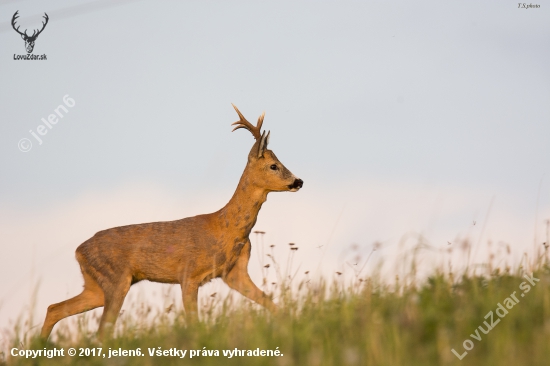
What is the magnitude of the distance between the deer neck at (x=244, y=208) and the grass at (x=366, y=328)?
2791 mm

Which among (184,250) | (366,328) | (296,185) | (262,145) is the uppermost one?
(262,145)

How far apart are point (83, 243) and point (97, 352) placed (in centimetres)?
423

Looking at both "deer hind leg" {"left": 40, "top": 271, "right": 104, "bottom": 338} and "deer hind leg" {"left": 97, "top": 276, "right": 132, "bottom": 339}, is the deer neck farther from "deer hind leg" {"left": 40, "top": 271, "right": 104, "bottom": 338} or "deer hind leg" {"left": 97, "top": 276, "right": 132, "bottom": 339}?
"deer hind leg" {"left": 40, "top": 271, "right": 104, "bottom": 338}

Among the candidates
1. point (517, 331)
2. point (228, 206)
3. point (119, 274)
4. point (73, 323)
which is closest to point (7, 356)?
point (73, 323)

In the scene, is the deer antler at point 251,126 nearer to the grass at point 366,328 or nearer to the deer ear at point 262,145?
the deer ear at point 262,145

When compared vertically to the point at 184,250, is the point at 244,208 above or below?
above

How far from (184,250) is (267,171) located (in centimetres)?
152

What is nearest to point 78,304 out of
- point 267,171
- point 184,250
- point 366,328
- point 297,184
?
point 184,250

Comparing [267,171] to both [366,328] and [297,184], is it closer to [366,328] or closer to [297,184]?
[297,184]

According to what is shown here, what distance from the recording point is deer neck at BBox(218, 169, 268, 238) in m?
10.3

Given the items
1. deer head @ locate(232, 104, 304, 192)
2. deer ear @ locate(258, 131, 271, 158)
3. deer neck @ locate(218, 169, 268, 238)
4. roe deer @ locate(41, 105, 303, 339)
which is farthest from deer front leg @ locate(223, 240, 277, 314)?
deer ear @ locate(258, 131, 271, 158)

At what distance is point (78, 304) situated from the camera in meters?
10.3

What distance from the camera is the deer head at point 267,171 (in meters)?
10.4

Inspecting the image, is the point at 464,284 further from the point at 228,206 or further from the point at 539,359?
the point at 228,206
